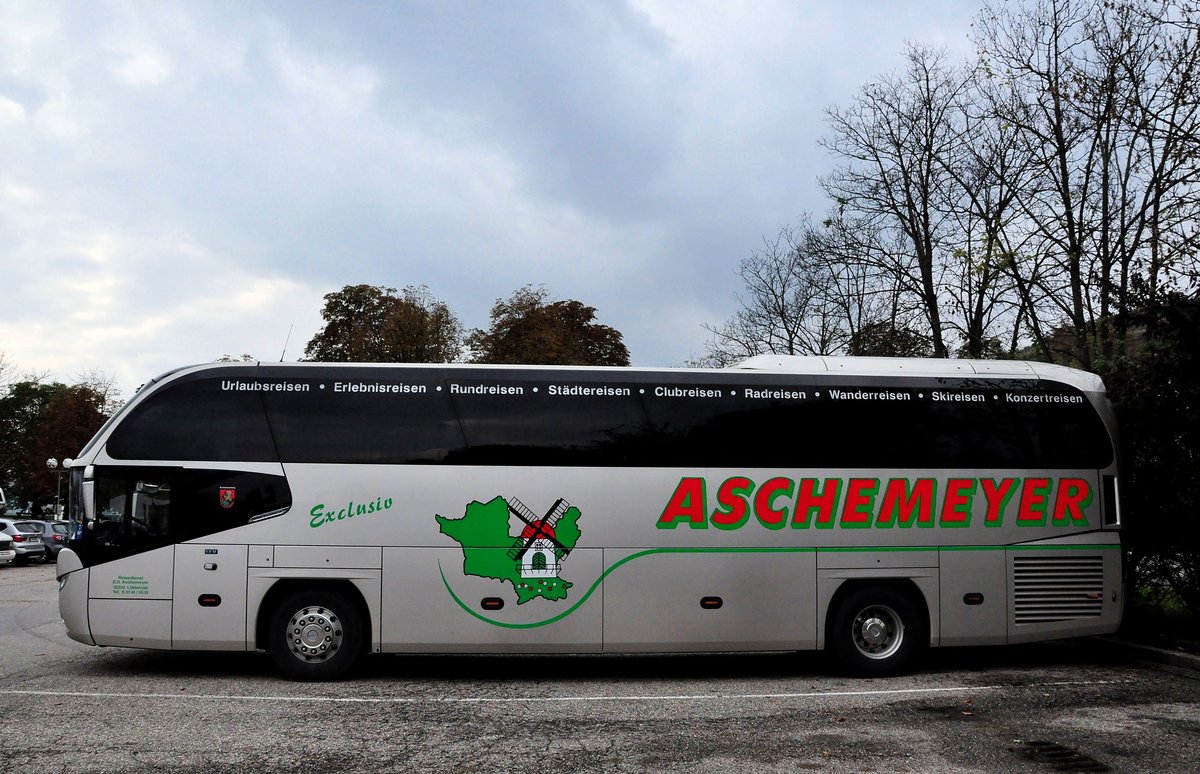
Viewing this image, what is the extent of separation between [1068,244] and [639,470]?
12485 millimetres

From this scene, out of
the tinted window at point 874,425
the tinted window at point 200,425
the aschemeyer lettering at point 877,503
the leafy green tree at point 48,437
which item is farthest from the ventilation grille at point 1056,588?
the leafy green tree at point 48,437

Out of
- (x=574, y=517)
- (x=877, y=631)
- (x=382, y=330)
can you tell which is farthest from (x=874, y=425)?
(x=382, y=330)

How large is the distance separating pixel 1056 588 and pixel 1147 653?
1455mm

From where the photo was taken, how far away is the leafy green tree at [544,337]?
160ft

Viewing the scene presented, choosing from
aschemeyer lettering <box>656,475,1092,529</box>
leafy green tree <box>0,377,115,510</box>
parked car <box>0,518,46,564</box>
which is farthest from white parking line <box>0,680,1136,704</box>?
leafy green tree <box>0,377,115,510</box>

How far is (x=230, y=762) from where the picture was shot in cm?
664

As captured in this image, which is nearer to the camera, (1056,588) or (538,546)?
(538,546)

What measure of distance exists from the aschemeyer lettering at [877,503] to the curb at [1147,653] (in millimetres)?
1695

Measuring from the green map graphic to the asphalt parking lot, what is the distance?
102cm

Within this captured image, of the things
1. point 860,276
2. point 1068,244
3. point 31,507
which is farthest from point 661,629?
point 31,507

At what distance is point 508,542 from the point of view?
32.6 feet

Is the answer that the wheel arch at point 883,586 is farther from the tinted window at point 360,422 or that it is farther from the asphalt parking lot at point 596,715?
the tinted window at point 360,422

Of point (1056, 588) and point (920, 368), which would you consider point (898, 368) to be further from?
point (1056, 588)

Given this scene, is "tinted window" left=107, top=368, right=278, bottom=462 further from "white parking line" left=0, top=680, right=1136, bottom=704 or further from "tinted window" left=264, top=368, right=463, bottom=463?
"white parking line" left=0, top=680, right=1136, bottom=704
